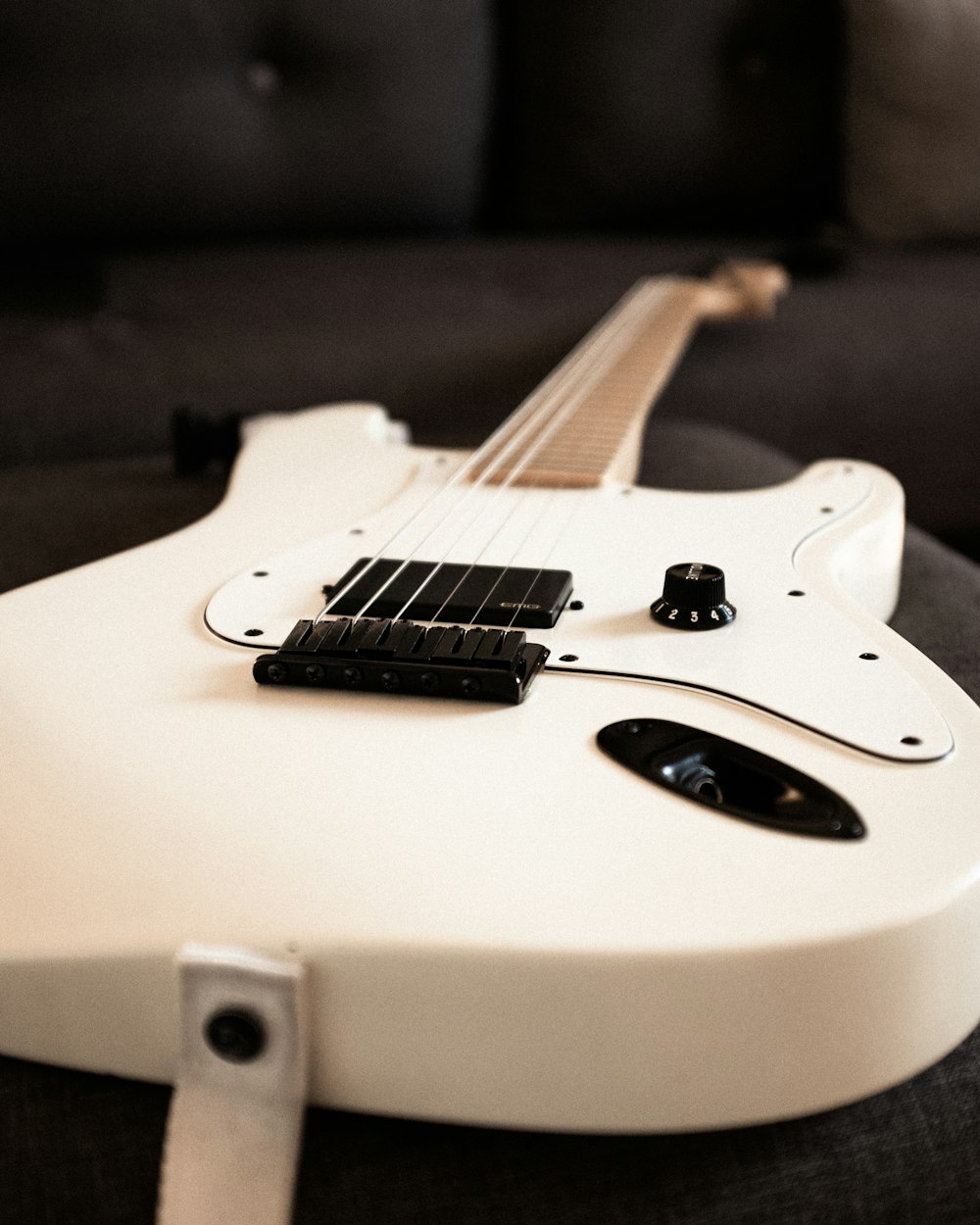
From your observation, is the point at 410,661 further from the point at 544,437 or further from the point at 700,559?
the point at 544,437

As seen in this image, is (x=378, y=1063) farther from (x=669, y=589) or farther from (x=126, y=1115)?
(x=669, y=589)

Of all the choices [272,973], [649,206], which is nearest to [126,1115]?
[272,973]

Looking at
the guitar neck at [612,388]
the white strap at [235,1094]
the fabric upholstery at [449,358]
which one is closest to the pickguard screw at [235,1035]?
the white strap at [235,1094]

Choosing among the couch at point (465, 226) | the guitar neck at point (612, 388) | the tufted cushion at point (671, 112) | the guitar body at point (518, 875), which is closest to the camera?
the guitar body at point (518, 875)

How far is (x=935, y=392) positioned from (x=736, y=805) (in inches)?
42.2

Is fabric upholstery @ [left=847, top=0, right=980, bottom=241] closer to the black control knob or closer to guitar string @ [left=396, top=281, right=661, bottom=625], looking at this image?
guitar string @ [left=396, top=281, right=661, bottom=625]

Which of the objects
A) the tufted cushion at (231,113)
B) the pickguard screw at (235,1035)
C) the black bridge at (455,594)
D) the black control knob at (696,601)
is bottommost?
the pickguard screw at (235,1035)

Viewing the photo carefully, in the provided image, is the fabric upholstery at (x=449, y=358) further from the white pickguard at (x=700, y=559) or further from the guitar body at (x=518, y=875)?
the guitar body at (x=518, y=875)

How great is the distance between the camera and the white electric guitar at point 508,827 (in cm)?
45

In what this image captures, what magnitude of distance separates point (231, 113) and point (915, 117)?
3.25ft

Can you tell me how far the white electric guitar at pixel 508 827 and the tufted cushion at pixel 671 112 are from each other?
1.30 metres

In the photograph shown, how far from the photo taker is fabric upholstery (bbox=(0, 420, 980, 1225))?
479mm

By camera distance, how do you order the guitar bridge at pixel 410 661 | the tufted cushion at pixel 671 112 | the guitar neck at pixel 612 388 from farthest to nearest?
the tufted cushion at pixel 671 112
the guitar neck at pixel 612 388
the guitar bridge at pixel 410 661

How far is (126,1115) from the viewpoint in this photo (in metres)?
0.50
